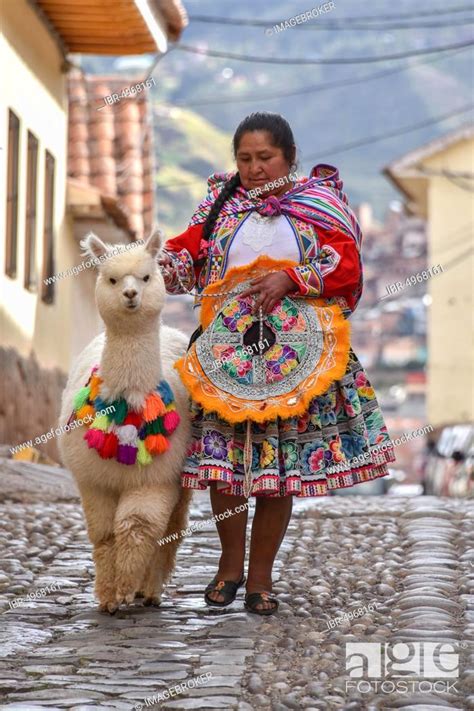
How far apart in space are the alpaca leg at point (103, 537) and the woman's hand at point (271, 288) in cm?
104

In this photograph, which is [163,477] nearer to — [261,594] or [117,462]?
[117,462]

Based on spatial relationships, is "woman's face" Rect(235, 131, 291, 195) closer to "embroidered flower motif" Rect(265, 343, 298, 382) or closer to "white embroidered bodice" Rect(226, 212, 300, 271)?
"white embroidered bodice" Rect(226, 212, 300, 271)

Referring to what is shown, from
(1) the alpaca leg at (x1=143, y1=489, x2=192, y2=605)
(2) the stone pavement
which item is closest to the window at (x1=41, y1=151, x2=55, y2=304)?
(2) the stone pavement

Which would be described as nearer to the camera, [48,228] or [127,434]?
[127,434]

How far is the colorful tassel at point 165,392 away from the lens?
20.1ft

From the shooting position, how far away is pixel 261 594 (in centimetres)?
624

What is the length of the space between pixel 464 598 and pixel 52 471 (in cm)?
578

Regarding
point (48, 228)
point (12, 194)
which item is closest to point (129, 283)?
point (12, 194)

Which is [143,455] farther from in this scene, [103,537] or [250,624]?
[250,624]

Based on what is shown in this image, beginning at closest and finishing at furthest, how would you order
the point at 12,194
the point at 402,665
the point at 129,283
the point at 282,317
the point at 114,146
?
the point at 402,665, the point at 129,283, the point at 282,317, the point at 12,194, the point at 114,146

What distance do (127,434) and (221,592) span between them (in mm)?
878

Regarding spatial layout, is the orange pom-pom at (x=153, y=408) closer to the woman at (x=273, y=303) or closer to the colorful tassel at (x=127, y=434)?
the colorful tassel at (x=127, y=434)

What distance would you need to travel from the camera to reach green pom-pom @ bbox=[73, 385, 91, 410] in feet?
20.2

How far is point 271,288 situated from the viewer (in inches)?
241
